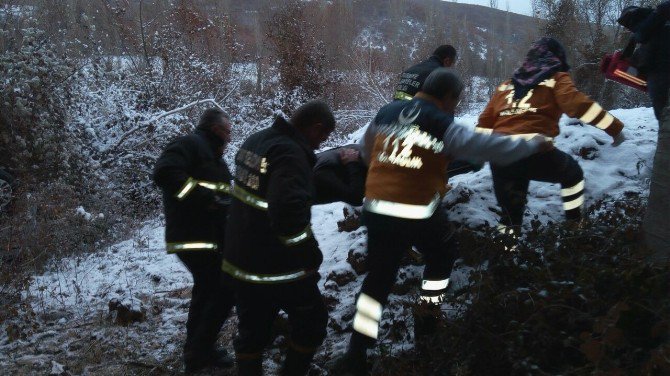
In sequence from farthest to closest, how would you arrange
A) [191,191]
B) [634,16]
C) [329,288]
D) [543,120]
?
[329,288] < [634,16] < [543,120] < [191,191]

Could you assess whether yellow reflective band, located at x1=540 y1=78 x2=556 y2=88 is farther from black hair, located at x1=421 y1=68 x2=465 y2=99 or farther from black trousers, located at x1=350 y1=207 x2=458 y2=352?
black trousers, located at x1=350 y1=207 x2=458 y2=352

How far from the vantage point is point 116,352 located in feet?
15.6

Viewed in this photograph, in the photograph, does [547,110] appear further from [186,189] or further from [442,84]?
[186,189]

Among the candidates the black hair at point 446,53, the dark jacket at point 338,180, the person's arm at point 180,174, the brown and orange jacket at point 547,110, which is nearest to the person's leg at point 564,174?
the brown and orange jacket at point 547,110

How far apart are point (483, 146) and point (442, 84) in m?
0.53

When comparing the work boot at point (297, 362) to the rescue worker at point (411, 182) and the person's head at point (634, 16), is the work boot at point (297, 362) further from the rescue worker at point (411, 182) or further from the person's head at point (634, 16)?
the person's head at point (634, 16)

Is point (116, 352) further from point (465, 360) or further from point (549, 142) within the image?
point (549, 142)

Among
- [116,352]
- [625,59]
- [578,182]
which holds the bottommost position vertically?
[116,352]

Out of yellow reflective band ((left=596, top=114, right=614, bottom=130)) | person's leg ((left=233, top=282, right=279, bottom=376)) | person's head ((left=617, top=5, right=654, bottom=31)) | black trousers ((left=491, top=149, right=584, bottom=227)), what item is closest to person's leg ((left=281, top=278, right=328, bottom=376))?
person's leg ((left=233, top=282, right=279, bottom=376))

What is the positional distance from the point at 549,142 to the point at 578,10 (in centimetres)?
2403

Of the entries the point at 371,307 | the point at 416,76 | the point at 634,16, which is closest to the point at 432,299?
the point at 371,307

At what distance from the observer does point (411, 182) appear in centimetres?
330

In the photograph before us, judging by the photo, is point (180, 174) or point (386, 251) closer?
point (386, 251)

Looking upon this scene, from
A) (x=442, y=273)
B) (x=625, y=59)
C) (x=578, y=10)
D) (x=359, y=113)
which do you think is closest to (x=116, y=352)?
(x=442, y=273)
